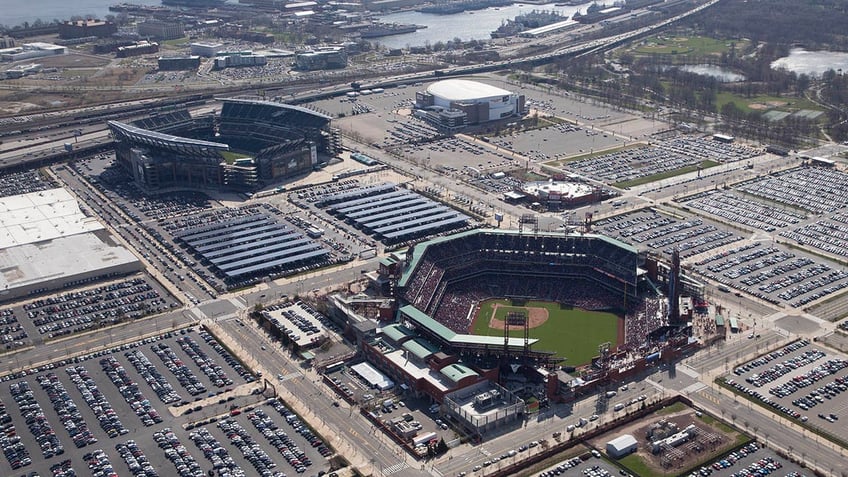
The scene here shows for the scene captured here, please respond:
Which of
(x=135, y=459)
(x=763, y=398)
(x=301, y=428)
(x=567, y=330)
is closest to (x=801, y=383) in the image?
(x=763, y=398)

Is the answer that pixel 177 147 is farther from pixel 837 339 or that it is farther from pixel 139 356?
pixel 837 339

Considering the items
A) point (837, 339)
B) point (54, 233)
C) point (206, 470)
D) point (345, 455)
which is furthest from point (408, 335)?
point (54, 233)

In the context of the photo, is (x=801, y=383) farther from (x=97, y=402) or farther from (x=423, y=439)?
(x=97, y=402)

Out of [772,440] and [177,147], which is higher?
[177,147]

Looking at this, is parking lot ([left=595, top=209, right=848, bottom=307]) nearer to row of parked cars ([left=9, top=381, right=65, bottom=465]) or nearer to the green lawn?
the green lawn

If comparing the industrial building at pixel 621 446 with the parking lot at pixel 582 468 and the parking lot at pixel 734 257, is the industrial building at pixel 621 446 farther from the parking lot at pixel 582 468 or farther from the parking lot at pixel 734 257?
the parking lot at pixel 734 257

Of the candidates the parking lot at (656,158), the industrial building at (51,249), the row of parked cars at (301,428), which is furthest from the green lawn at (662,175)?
the row of parked cars at (301,428)
